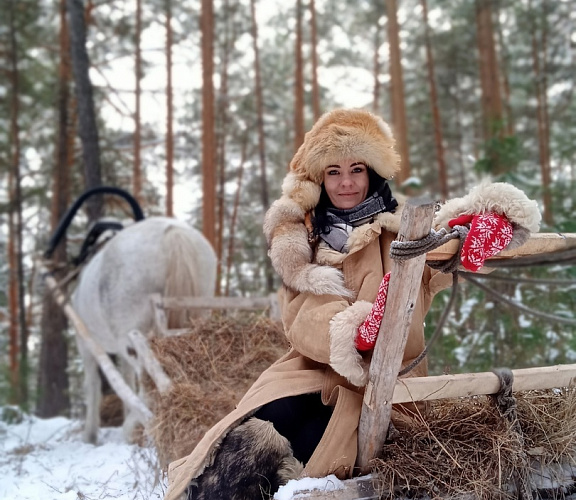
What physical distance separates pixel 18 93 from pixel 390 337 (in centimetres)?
1298

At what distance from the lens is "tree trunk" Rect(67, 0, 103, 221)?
9.47 metres

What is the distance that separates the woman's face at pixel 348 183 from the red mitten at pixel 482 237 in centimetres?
62

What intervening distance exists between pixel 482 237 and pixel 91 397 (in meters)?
5.65

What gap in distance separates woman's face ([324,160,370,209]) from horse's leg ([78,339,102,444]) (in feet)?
15.9

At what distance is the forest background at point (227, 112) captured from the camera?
34.9ft

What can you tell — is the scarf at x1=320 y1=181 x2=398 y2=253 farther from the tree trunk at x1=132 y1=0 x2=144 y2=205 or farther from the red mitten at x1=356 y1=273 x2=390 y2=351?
the tree trunk at x1=132 y1=0 x2=144 y2=205

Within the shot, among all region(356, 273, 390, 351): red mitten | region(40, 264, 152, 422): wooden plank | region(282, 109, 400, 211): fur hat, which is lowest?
region(40, 264, 152, 422): wooden plank

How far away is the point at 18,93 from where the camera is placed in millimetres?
12445

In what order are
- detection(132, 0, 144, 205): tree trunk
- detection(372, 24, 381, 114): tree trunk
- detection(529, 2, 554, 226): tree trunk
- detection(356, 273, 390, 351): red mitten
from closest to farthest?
detection(356, 273, 390, 351): red mitten, detection(132, 0, 144, 205): tree trunk, detection(529, 2, 554, 226): tree trunk, detection(372, 24, 381, 114): tree trunk

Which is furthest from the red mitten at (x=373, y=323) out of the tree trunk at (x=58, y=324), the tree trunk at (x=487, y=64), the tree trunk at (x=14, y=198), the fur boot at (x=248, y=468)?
the tree trunk at (x=487, y=64)

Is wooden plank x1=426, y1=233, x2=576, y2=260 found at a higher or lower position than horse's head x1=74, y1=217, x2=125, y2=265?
lower

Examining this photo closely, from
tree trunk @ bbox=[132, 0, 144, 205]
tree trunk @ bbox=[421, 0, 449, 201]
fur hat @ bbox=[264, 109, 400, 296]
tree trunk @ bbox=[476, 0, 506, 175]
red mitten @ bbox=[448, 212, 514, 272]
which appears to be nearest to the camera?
red mitten @ bbox=[448, 212, 514, 272]

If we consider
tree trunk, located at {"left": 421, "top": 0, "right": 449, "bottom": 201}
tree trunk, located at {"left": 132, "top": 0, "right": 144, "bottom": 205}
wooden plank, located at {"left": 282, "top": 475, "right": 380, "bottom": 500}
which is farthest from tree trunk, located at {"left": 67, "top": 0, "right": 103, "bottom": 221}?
tree trunk, located at {"left": 421, "top": 0, "right": 449, "bottom": 201}

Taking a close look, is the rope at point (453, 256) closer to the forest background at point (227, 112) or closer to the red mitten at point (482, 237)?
the red mitten at point (482, 237)
